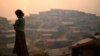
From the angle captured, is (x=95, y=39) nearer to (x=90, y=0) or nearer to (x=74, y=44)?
(x=74, y=44)

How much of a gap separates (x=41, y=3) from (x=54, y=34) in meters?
0.96

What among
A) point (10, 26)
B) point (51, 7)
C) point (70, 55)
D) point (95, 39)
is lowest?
point (70, 55)

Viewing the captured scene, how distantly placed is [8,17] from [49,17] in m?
1.16

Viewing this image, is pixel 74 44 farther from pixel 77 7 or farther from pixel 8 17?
pixel 8 17

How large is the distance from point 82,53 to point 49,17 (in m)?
1.45

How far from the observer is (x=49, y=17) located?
7.08m

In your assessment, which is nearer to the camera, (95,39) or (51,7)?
(95,39)

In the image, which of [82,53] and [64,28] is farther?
[64,28]

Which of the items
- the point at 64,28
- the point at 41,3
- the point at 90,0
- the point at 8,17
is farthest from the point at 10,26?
the point at 90,0

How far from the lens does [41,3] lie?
7.11 metres

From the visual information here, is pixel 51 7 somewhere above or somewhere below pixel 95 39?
above

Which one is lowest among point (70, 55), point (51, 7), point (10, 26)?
point (70, 55)

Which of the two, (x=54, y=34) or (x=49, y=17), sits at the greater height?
(x=49, y=17)

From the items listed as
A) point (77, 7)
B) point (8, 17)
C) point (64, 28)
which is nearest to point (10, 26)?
point (8, 17)
